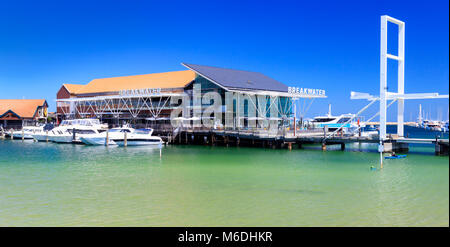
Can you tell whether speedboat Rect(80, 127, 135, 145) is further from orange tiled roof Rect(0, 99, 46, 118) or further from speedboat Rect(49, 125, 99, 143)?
orange tiled roof Rect(0, 99, 46, 118)

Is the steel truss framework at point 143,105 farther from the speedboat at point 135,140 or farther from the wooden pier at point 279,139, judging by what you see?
the speedboat at point 135,140

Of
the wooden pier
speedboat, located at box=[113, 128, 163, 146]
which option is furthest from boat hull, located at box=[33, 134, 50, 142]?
the wooden pier

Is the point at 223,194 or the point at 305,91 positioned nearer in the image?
the point at 223,194

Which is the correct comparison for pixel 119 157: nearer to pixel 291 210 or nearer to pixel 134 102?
pixel 291 210

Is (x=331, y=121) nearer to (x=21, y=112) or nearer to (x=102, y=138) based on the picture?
(x=102, y=138)

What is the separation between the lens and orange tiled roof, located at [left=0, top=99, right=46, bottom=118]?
283 feet

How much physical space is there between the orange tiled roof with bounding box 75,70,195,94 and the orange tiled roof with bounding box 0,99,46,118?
1285 cm

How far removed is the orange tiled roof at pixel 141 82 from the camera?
215 feet

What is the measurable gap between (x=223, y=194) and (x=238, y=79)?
40.0 m

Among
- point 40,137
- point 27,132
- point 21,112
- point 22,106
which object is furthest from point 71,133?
point 22,106

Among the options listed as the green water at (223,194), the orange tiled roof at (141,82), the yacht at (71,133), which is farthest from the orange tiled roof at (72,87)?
the green water at (223,194)

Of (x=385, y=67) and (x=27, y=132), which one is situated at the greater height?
(x=385, y=67)

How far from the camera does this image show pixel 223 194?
63.7ft
